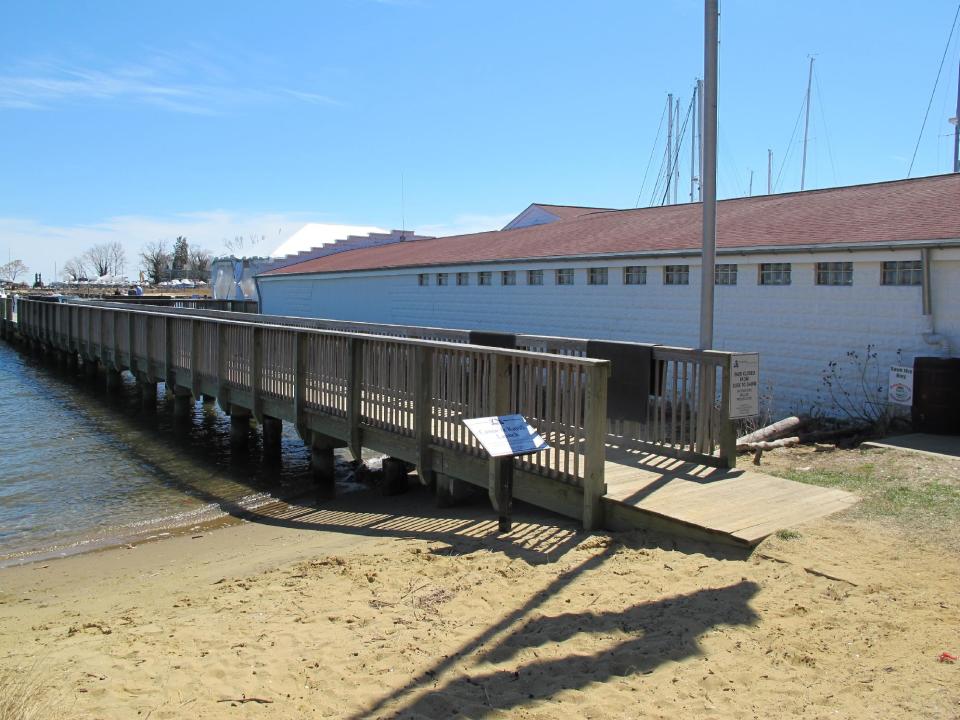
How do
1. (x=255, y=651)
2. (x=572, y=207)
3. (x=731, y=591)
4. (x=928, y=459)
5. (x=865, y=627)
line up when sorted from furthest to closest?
(x=572, y=207) < (x=928, y=459) < (x=731, y=591) < (x=255, y=651) < (x=865, y=627)

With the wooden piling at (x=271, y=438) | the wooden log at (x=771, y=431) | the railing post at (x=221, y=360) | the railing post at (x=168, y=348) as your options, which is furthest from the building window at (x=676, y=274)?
the railing post at (x=168, y=348)

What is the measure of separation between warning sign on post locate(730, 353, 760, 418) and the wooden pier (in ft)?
0.28

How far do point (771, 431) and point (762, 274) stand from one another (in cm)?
479

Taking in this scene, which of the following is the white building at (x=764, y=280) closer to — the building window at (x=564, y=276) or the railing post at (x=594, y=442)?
the building window at (x=564, y=276)

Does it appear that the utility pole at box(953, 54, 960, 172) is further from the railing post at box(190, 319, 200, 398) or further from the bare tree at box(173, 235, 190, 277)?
the bare tree at box(173, 235, 190, 277)

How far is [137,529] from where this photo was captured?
9.97 m

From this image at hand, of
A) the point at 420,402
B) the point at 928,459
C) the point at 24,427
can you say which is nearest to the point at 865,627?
the point at 928,459

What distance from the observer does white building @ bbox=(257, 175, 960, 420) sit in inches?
480

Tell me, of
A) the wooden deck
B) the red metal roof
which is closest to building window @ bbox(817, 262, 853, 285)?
the red metal roof

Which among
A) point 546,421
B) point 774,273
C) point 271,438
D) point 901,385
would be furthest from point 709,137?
point 271,438

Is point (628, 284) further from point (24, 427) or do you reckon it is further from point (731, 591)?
point (24, 427)

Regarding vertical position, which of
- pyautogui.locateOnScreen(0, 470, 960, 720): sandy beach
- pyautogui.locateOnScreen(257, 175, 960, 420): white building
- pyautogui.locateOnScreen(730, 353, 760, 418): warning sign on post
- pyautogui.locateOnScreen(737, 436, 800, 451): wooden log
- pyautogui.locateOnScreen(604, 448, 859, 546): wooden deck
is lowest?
pyautogui.locateOnScreen(0, 470, 960, 720): sandy beach

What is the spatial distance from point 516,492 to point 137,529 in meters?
5.27

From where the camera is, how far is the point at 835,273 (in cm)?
1332
